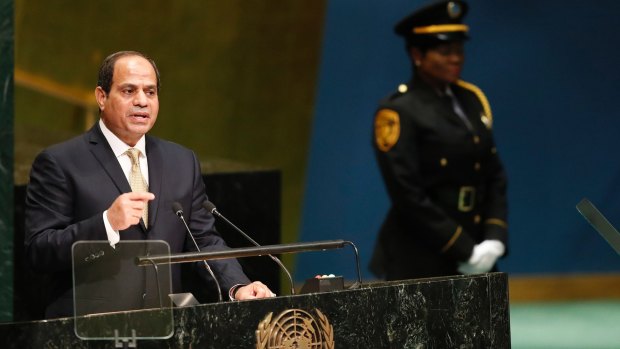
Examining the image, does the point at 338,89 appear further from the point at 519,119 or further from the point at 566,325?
the point at 566,325

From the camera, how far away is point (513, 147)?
8.16m

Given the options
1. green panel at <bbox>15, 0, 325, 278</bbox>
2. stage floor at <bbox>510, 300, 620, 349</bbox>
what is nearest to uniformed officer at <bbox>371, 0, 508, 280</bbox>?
stage floor at <bbox>510, 300, 620, 349</bbox>

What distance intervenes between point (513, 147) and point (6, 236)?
4678 mm

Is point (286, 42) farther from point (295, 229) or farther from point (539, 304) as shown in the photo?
point (539, 304)

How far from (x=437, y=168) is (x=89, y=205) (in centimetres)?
236

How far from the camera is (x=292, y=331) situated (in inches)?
133

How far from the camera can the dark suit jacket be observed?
359cm

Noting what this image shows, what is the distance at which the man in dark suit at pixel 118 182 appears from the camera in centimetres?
Result: 369

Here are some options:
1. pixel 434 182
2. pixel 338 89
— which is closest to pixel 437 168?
pixel 434 182

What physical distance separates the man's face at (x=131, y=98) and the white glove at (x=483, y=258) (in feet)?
7.37

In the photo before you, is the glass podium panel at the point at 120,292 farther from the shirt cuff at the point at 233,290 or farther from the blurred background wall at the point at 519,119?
the blurred background wall at the point at 519,119

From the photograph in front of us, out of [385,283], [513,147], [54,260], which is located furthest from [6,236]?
[513,147]

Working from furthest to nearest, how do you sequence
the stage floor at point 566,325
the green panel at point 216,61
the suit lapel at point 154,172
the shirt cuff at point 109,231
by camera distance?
the green panel at point 216,61 → the stage floor at point 566,325 → the suit lapel at point 154,172 → the shirt cuff at point 109,231

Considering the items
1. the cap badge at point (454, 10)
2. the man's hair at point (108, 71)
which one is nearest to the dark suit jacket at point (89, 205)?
the man's hair at point (108, 71)
